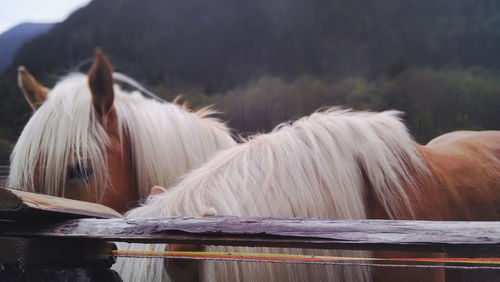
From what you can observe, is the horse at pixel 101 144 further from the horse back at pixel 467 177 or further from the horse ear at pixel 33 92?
the horse back at pixel 467 177

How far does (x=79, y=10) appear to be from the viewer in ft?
11.6

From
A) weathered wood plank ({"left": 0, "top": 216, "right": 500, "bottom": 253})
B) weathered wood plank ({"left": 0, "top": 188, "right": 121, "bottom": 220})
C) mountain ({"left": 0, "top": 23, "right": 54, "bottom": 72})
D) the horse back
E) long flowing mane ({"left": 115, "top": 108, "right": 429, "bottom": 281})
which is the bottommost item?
the horse back

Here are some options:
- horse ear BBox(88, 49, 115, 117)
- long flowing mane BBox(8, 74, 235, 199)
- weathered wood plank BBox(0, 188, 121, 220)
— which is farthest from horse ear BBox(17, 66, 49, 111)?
weathered wood plank BBox(0, 188, 121, 220)

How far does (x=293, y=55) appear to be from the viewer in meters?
3.24

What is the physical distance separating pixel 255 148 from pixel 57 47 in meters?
2.92

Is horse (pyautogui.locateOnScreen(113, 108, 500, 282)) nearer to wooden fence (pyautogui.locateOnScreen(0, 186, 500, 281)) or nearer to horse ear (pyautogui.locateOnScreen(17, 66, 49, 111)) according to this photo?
wooden fence (pyautogui.locateOnScreen(0, 186, 500, 281))

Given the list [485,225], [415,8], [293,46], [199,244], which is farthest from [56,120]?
[415,8]

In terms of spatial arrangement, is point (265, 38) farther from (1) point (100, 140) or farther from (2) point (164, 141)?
(1) point (100, 140)

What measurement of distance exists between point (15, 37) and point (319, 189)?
3177mm

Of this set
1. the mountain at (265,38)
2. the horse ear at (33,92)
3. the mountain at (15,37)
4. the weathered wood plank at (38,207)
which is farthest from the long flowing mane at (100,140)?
the mountain at (15,37)

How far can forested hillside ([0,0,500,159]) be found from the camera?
2.80m

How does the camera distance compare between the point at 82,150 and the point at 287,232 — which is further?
the point at 82,150

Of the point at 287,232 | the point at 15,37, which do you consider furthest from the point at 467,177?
the point at 15,37

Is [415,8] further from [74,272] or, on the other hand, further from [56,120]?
[74,272]
